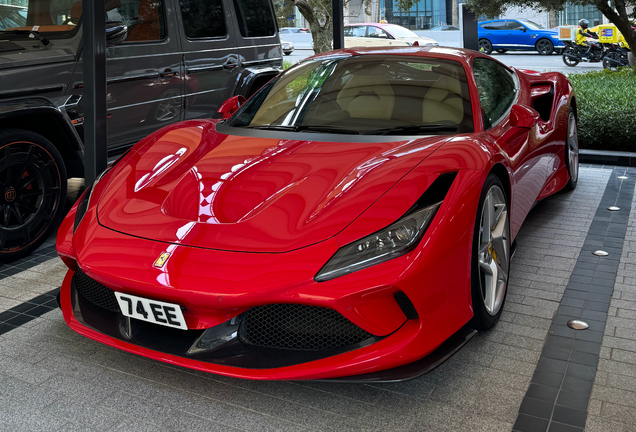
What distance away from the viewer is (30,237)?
4234mm

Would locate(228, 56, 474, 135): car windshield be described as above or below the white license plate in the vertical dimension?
above

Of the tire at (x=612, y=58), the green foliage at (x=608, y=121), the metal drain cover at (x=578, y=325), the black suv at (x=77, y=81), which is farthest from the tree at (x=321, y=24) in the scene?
the metal drain cover at (x=578, y=325)

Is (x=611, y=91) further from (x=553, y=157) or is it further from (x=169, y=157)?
(x=169, y=157)

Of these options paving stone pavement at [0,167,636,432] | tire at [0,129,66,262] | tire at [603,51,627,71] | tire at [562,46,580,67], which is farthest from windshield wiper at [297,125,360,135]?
tire at [562,46,580,67]

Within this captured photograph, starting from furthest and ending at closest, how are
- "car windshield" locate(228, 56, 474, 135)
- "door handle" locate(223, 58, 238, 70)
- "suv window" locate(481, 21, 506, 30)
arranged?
"suv window" locate(481, 21, 506, 30) < "door handle" locate(223, 58, 238, 70) < "car windshield" locate(228, 56, 474, 135)

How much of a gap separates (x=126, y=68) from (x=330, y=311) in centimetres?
330

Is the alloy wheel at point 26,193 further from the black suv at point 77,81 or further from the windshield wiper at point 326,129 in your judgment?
the windshield wiper at point 326,129

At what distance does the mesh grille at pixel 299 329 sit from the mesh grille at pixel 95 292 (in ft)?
2.08

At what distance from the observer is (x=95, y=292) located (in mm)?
2654

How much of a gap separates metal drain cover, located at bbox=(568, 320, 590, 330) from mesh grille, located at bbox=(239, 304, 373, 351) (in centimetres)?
129

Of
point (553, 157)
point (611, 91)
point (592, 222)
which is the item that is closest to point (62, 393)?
point (553, 157)

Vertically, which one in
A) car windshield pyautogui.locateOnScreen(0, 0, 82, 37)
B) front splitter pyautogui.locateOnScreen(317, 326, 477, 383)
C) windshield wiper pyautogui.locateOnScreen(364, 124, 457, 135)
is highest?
car windshield pyautogui.locateOnScreen(0, 0, 82, 37)

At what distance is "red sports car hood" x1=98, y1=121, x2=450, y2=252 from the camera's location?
2.45 m

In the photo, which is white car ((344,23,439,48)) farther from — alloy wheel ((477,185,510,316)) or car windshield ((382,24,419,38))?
alloy wheel ((477,185,510,316))
